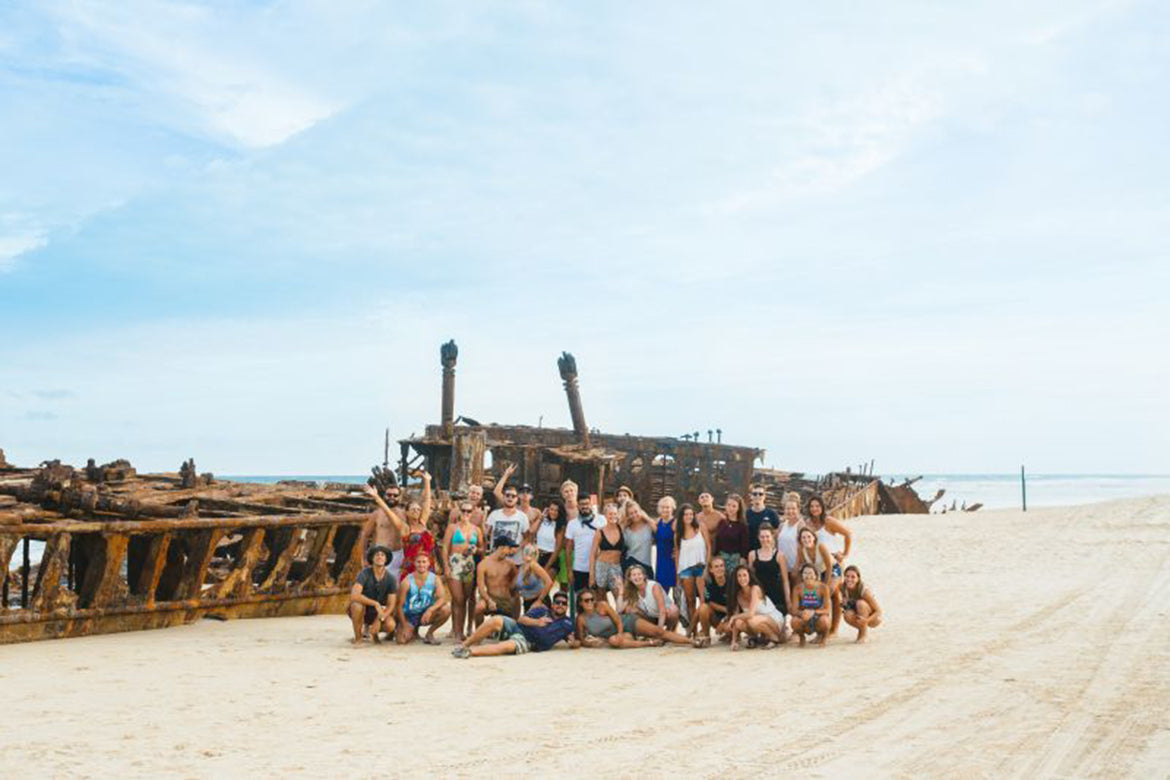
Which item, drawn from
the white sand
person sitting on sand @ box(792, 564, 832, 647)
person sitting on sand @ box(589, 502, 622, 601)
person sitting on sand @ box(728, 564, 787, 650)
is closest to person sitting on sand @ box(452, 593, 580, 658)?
the white sand

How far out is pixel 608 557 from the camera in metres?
9.98

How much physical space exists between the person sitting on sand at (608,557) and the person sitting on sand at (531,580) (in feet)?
1.56

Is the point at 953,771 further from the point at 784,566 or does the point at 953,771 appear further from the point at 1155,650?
the point at 1155,650

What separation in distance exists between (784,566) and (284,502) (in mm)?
8042

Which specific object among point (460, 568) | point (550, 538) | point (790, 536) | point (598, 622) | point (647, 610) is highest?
point (790, 536)

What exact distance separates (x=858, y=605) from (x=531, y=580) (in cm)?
321

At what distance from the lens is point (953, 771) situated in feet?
18.1

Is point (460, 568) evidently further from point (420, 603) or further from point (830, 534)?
point (830, 534)

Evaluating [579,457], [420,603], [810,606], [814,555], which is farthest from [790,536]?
[579,457]

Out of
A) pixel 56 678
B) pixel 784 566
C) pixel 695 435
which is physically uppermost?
pixel 695 435

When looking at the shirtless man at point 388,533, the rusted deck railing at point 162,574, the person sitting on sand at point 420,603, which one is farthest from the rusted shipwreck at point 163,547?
the person sitting on sand at point 420,603

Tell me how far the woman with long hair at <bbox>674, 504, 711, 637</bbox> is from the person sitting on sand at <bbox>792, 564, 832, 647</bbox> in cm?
90

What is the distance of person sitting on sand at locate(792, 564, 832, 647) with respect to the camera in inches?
377

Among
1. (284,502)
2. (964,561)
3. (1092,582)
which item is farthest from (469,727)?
(964,561)
